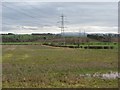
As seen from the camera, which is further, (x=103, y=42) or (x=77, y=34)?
(x=77, y=34)

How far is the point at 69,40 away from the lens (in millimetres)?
91000

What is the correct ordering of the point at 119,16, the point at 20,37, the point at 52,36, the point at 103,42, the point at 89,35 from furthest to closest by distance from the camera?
the point at 52,36 → the point at 20,37 → the point at 89,35 → the point at 103,42 → the point at 119,16

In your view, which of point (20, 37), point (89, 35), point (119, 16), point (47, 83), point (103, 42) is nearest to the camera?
point (119, 16)

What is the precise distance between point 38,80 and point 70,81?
4.90 ft

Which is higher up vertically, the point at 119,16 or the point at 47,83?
the point at 119,16

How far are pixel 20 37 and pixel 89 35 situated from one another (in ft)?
93.1

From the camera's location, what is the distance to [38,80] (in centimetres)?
1318

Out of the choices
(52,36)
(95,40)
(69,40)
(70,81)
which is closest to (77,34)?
(52,36)

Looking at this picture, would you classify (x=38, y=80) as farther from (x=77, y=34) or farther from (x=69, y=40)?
(x=77, y=34)

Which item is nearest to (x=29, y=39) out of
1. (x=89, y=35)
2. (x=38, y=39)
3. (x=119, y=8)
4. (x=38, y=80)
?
(x=38, y=39)

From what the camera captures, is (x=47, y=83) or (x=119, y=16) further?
(x=47, y=83)

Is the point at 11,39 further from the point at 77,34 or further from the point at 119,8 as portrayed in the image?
the point at 119,8

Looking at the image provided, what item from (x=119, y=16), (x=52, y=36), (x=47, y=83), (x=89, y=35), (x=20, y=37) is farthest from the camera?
(x=52, y=36)

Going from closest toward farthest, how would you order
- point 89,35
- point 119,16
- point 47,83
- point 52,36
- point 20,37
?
point 119,16 < point 47,83 < point 89,35 < point 20,37 < point 52,36
